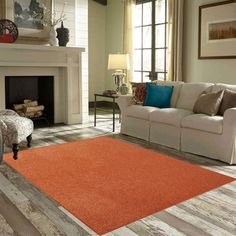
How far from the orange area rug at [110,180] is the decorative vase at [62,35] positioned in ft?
7.49

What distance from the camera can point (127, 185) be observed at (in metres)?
3.03

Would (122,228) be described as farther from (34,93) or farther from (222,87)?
(34,93)

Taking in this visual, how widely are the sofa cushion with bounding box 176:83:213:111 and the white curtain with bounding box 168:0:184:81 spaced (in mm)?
1627

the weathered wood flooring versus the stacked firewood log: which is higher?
the stacked firewood log

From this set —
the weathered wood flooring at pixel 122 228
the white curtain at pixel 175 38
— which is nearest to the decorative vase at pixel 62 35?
the white curtain at pixel 175 38

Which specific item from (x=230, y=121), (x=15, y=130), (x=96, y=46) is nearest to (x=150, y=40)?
(x=96, y=46)

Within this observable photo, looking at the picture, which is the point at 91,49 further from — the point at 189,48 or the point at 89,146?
the point at 89,146

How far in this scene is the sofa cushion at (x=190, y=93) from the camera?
14.9 ft

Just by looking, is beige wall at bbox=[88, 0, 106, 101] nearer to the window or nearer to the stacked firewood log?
the window

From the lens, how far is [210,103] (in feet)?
13.3

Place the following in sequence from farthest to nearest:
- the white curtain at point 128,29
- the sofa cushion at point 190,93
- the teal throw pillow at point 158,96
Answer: the white curtain at point 128,29, the teal throw pillow at point 158,96, the sofa cushion at point 190,93

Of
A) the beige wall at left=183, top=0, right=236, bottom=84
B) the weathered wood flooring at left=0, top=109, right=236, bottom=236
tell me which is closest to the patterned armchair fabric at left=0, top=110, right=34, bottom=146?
the weathered wood flooring at left=0, top=109, right=236, bottom=236

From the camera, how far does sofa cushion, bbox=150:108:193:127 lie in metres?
4.25

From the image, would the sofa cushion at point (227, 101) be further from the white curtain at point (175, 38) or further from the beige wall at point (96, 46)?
the beige wall at point (96, 46)
